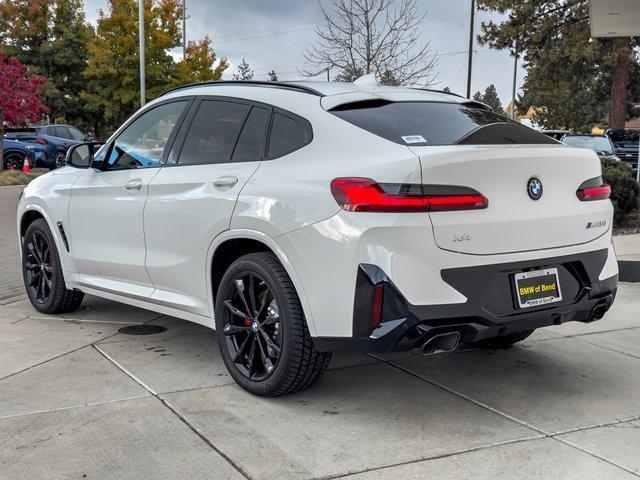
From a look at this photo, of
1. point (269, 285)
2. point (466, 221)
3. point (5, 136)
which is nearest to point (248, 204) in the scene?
point (269, 285)

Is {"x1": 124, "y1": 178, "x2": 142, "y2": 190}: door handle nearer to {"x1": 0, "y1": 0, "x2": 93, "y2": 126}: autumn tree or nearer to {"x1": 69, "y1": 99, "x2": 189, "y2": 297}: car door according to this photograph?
{"x1": 69, "y1": 99, "x2": 189, "y2": 297}: car door

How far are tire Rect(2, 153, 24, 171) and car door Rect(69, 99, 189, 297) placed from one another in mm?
22007

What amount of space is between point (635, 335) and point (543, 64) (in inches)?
1176

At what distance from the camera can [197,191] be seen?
437cm

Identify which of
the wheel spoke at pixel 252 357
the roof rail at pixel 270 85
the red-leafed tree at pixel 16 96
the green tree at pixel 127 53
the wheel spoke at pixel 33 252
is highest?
the green tree at pixel 127 53

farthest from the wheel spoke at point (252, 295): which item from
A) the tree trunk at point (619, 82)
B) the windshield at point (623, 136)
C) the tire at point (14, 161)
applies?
the tree trunk at point (619, 82)

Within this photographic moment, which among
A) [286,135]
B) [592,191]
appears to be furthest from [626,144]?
[286,135]

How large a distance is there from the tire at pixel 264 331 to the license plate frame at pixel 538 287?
104 centimetres

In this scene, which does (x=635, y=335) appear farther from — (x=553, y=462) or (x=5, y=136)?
(x=5, y=136)

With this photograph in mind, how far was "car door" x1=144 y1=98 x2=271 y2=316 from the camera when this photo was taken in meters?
4.21

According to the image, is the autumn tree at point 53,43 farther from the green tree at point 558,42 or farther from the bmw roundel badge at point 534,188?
the bmw roundel badge at point 534,188

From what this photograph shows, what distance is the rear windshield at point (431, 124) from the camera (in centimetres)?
375

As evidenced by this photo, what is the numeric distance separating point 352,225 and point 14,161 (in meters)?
24.9

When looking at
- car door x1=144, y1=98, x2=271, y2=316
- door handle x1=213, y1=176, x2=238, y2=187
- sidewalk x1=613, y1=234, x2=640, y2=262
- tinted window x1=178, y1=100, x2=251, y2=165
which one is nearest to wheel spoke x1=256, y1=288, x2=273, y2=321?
car door x1=144, y1=98, x2=271, y2=316
